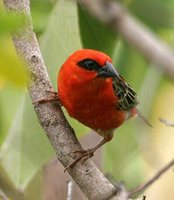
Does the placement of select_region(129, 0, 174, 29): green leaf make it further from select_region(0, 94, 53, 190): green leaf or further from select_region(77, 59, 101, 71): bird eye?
select_region(0, 94, 53, 190): green leaf

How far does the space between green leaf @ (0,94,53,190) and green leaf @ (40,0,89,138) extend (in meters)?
0.25

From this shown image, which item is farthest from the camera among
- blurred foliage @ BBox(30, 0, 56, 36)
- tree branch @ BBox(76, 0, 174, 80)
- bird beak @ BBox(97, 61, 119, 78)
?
bird beak @ BBox(97, 61, 119, 78)

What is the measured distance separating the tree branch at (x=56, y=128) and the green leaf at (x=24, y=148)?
154 mm

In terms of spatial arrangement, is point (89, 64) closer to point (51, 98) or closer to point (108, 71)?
point (108, 71)

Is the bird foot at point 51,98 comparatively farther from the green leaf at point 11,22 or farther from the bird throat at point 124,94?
the green leaf at point 11,22

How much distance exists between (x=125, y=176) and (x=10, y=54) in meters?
2.67

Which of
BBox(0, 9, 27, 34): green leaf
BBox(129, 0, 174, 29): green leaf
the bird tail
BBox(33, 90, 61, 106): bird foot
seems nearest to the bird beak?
BBox(33, 90, 61, 106): bird foot

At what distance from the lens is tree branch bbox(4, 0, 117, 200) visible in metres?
2.15

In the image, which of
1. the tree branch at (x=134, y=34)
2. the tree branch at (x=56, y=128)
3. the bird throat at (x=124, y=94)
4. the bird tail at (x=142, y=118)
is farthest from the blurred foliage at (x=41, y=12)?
the tree branch at (x=134, y=34)

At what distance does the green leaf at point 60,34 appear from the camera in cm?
259

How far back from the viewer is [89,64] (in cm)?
265

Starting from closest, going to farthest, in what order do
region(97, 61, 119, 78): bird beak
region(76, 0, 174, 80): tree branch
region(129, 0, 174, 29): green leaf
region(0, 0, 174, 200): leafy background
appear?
region(76, 0, 174, 80): tree branch < region(129, 0, 174, 29): green leaf < region(0, 0, 174, 200): leafy background < region(97, 61, 119, 78): bird beak

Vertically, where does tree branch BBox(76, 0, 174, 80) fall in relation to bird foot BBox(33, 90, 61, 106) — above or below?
above

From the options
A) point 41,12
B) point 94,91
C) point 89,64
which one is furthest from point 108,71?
point 41,12
